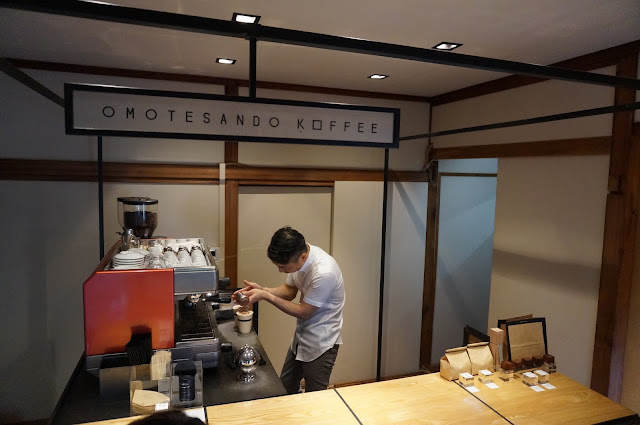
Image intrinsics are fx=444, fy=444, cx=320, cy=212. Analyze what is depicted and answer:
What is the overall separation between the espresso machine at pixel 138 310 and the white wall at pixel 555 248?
2.23 meters

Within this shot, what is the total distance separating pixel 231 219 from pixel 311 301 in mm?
1366

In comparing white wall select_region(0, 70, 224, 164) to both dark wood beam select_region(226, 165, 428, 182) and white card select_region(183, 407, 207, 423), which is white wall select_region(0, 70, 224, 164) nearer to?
dark wood beam select_region(226, 165, 428, 182)

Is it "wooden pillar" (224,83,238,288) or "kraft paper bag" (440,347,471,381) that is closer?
"kraft paper bag" (440,347,471,381)

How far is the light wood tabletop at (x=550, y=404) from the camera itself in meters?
1.74

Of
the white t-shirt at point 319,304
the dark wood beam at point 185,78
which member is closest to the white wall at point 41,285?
the dark wood beam at point 185,78

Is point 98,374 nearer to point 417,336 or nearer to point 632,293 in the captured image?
point 632,293

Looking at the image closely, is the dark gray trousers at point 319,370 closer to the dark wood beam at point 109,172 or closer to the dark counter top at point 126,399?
the dark counter top at point 126,399

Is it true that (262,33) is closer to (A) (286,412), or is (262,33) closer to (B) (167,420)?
(B) (167,420)

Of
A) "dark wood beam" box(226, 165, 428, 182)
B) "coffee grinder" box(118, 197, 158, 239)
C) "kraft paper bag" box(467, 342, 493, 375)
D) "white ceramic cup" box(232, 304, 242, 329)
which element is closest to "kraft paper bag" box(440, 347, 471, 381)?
"kraft paper bag" box(467, 342, 493, 375)

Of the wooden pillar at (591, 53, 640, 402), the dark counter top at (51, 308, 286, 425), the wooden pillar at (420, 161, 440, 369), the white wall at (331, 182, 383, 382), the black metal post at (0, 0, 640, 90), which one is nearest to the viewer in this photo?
the black metal post at (0, 0, 640, 90)

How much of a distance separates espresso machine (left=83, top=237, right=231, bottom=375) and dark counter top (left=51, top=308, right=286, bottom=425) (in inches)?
3.3

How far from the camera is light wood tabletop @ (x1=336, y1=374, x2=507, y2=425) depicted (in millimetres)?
1699

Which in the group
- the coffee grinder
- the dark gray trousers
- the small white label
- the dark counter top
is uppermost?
the coffee grinder

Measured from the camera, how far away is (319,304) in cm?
271
